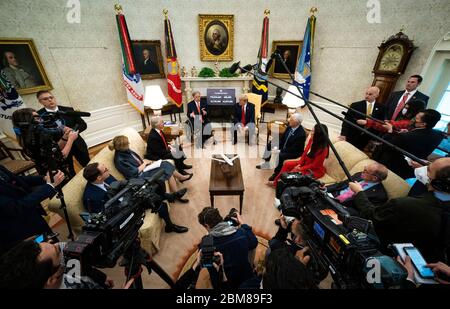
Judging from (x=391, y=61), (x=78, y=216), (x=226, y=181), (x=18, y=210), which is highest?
(x=391, y=61)

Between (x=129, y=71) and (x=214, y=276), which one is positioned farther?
(x=129, y=71)

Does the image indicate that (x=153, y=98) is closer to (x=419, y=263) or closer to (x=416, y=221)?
(x=416, y=221)

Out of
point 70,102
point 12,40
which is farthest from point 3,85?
point 70,102

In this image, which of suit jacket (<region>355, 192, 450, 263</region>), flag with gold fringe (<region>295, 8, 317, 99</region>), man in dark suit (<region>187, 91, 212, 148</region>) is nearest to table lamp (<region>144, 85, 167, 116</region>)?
man in dark suit (<region>187, 91, 212, 148</region>)

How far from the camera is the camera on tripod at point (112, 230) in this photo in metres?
1.15

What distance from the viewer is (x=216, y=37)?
6.28 metres

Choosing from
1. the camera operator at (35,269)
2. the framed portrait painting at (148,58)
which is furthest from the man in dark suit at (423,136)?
the framed portrait painting at (148,58)

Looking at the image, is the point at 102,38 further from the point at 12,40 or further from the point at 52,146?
the point at 52,146

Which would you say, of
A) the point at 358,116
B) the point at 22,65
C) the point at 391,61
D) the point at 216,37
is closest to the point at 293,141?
the point at 358,116

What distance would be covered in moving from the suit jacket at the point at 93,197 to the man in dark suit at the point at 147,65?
4837 millimetres

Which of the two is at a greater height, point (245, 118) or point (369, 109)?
point (369, 109)

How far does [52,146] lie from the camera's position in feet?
7.01

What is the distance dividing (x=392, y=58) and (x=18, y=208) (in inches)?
264

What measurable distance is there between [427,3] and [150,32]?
268 inches
